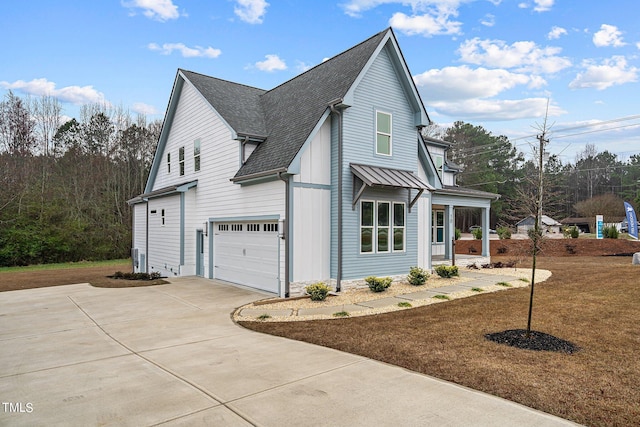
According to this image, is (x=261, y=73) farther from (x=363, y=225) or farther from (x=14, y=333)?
(x=14, y=333)

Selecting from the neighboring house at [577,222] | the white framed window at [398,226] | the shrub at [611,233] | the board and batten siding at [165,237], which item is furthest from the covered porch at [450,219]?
the neighboring house at [577,222]

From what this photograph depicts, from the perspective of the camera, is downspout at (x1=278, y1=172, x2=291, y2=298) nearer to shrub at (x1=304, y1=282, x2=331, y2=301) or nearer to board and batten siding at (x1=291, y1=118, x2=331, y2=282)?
board and batten siding at (x1=291, y1=118, x2=331, y2=282)

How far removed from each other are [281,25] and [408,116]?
7623 millimetres

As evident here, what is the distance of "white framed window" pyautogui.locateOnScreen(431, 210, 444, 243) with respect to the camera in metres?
19.7

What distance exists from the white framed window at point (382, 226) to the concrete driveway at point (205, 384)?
5607mm

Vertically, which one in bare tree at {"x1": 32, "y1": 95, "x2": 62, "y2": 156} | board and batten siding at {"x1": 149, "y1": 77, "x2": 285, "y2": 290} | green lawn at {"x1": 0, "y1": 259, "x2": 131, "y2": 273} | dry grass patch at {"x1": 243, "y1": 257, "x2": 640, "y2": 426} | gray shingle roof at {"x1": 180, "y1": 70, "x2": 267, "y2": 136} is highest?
bare tree at {"x1": 32, "y1": 95, "x2": 62, "y2": 156}

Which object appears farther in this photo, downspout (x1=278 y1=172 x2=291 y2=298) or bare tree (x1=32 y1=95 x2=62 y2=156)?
bare tree (x1=32 y1=95 x2=62 y2=156)

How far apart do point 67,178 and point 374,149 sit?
2896cm

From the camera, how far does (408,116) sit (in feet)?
45.5

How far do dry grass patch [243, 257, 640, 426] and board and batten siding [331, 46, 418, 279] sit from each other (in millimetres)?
3017

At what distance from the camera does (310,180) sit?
11.7 metres

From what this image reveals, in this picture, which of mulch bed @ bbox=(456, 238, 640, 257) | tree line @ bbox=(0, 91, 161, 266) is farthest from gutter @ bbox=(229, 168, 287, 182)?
tree line @ bbox=(0, 91, 161, 266)

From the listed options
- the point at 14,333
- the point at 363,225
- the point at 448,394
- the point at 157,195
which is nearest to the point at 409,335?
the point at 448,394

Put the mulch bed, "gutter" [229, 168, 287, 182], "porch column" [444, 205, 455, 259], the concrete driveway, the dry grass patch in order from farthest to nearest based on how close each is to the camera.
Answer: the mulch bed < "porch column" [444, 205, 455, 259] < "gutter" [229, 168, 287, 182] < the dry grass patch < the concrete driveway
